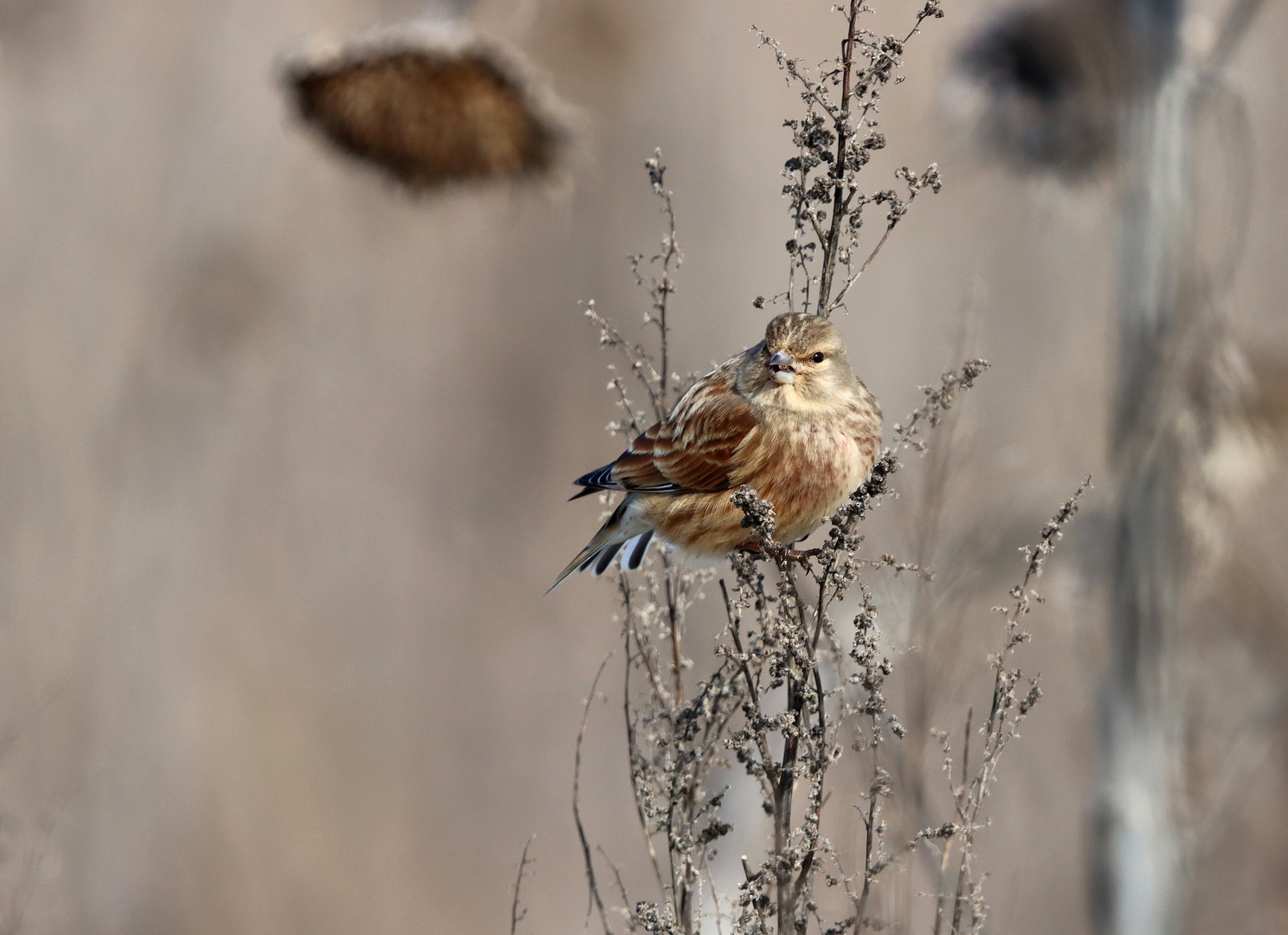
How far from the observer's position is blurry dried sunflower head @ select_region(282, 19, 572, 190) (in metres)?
5.26

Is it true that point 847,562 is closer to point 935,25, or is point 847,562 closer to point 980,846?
point 980,846

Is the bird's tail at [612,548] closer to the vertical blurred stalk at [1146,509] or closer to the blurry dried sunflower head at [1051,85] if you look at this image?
the vertical blurred stalk at [1146,509]

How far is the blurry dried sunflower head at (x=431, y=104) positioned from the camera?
526 cm

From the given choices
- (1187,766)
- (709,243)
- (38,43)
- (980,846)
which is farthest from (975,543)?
(709,243)

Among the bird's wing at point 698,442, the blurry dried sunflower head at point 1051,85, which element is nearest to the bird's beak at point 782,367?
the bird's wing at point 698,442

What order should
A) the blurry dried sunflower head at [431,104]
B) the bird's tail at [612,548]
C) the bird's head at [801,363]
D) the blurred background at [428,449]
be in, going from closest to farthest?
the bird's head at [801,363], the bird's tail at [612,548], the blurry dried sunflower head at [431,104], the blurred background at [428,449]

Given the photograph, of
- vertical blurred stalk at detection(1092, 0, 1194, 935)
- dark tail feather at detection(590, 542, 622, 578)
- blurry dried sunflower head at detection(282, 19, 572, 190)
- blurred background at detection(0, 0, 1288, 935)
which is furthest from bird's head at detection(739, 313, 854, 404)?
vertical blurred stalk at detection(1092, 0, 1194, 935)

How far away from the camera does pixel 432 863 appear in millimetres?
14070

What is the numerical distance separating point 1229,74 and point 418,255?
11187 millimetres

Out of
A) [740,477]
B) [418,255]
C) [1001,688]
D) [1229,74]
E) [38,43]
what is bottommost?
[1001,688]

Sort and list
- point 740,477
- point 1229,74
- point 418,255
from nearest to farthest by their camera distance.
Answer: point 740,477 → point 1229,74 → point 418,255

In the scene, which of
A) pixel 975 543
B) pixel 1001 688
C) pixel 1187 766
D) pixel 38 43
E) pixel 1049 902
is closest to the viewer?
pixel 1001 688

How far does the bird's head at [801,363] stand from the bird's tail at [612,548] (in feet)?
2.31

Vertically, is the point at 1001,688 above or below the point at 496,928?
below
